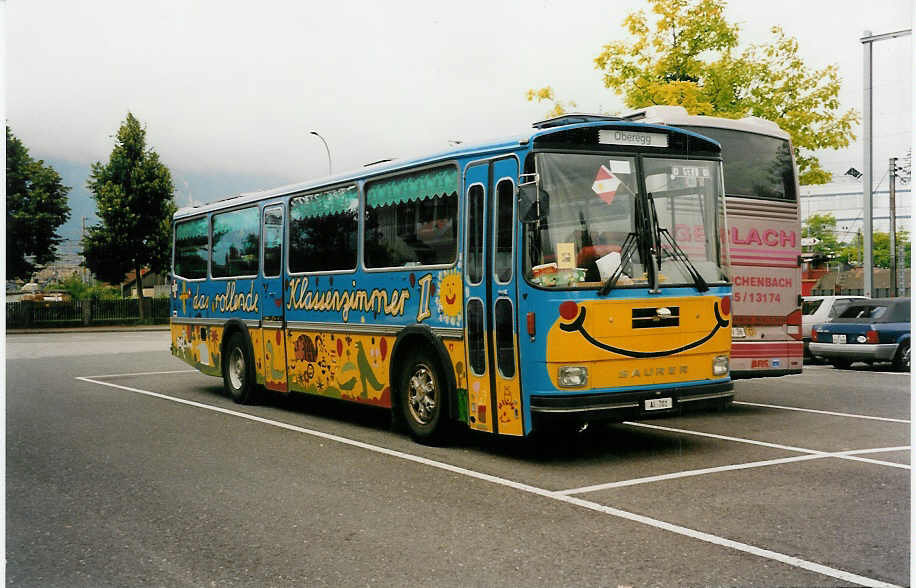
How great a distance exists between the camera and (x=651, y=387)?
26.6ft

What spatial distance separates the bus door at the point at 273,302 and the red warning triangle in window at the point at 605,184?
18.1 ft

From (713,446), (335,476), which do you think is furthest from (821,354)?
(335,476)

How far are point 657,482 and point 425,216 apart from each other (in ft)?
11.9

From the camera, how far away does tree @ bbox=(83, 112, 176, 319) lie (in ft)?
115

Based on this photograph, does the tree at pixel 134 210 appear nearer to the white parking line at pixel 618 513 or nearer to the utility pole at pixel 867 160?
the utility pole at pixel 867 160

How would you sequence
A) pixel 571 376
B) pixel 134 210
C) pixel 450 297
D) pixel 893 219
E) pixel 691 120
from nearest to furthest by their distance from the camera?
1. pixel 571 376
2. pixel 450 297
3. pixel 691 120
4. pixel 893 219
5. pixel 134 210

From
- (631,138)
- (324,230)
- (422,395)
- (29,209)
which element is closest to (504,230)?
(631,138)

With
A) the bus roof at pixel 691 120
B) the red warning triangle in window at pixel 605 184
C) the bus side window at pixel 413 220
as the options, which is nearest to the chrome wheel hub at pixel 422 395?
the bus side window at pixel 413 220

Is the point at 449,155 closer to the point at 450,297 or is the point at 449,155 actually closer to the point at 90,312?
the point at 450,297

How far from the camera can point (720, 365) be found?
856cm

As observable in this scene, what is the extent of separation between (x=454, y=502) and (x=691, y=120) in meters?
6.77

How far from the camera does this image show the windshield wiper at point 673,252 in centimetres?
822

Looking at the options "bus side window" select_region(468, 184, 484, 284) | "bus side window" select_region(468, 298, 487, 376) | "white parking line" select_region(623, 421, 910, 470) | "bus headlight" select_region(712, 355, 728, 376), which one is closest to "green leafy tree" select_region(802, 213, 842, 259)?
"white parking line" select_region(623, 421, 910, 470)

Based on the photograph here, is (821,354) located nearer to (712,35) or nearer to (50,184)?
(712,35)
